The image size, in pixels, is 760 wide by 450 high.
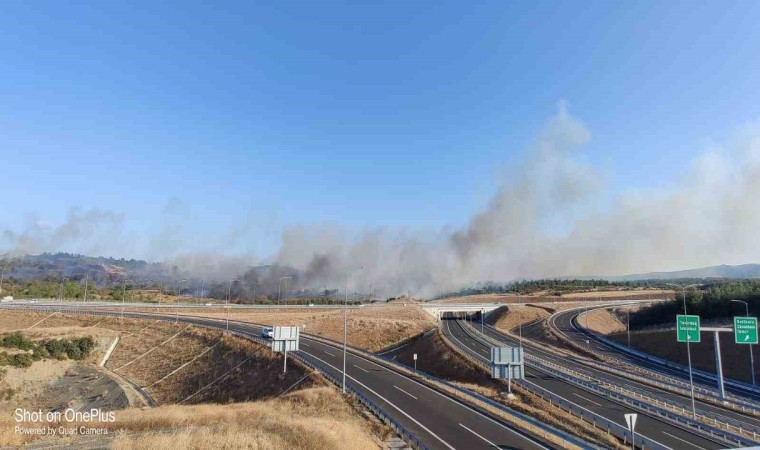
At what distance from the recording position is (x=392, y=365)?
5725cm

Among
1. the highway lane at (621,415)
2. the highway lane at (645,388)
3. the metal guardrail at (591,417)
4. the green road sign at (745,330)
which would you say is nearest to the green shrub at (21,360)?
the metal guardrail at (591,417)

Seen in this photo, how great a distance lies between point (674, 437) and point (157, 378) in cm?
6615

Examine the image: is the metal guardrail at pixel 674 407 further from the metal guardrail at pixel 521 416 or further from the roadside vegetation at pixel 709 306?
the roadside vegetation at pixel 709 306

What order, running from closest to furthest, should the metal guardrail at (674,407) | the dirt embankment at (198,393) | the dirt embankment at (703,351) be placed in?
the dirt embankment at (198,393), the metal guardrail at (674,407), the dirt embankment at (703,351)

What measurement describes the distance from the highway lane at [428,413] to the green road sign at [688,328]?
26.0 metres

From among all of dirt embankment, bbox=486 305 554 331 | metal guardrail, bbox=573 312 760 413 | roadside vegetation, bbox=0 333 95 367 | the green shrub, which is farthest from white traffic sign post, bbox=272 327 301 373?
dirt embankment, bbox=486 305 554 331

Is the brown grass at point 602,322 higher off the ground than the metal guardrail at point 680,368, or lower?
higher

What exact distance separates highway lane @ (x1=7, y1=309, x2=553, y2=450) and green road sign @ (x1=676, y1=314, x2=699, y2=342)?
2598 centimetres

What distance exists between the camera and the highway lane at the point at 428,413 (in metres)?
26.0

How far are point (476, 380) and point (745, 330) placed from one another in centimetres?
2936

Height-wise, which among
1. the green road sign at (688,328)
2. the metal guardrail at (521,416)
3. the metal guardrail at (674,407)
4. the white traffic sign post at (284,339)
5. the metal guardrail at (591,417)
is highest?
the green road sign at (688,328)

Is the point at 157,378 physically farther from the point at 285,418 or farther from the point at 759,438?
the point at 759,438

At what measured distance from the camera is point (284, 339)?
2069 inches

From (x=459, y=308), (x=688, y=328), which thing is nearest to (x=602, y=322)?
(x=459, y=308)
